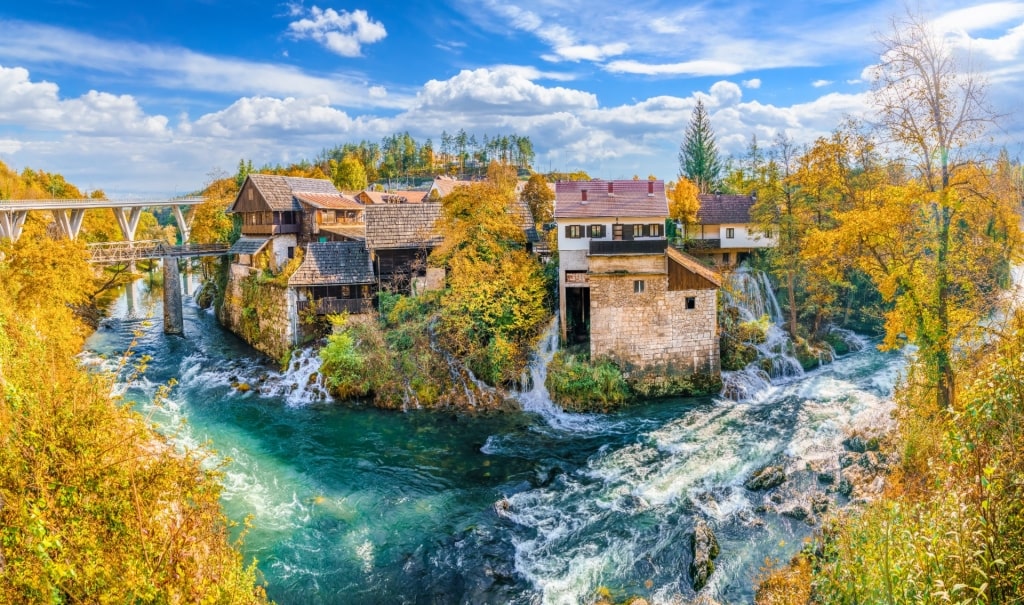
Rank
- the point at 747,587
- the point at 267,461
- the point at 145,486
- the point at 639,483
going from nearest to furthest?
the point at 145,486, the point at 747,587, the point at 639,483, the point at 267,461

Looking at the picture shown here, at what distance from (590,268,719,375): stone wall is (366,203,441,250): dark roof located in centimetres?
1091

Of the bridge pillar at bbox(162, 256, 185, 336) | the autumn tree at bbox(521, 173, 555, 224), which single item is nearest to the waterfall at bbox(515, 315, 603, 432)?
the autumn tree at bbox(521, 173, 555, 224)

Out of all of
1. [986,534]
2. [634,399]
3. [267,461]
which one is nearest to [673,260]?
[634,399]

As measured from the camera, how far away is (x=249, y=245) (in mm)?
38781

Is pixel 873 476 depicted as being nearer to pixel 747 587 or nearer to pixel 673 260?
pixel 747 587

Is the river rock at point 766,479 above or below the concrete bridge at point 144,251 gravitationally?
below

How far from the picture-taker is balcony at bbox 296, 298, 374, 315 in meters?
31.8

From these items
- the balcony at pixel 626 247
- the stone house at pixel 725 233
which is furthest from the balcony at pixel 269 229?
the stone house at pixel 725 233

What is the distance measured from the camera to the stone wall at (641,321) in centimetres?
2689

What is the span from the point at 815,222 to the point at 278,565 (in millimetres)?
31293

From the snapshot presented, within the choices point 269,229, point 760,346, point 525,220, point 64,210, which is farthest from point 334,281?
point 64,210

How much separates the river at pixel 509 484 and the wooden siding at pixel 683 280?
5222mm

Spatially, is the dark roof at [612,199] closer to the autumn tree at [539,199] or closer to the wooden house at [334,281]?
the autumn tree at [539,199]

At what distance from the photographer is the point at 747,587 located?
45.3ft
